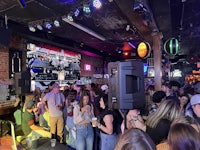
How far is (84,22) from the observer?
6.61 m

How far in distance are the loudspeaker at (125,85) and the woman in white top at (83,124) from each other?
0.97 m

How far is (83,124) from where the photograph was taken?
3648 mm

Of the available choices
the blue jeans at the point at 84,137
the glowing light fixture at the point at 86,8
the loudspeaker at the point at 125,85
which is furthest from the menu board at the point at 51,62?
the loudspeaker at the point at 125,85

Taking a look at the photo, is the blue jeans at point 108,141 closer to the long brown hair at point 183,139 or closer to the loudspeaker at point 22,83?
the long brown hair at point 183,139

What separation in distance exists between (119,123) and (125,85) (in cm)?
102

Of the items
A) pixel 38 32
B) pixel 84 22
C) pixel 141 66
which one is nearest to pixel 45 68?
pixel 38 32

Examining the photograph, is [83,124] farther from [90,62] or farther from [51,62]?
[90,62]

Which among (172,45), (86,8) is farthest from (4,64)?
(172,45)

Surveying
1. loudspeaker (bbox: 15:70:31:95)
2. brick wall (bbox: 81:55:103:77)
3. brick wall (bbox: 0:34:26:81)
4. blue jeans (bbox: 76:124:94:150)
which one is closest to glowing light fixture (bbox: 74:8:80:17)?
loudspeaker (bbox: 15:70:31:95)

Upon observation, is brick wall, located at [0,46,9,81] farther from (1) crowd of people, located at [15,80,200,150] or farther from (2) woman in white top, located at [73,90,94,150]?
(2) woman in white top, located at [73,90,94,150]

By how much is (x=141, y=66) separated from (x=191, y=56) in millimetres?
14211

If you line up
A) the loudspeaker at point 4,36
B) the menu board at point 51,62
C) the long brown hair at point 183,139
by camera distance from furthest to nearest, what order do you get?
the menu board at point 51,62 → the loudspeaker at point 4,36 → the long brown hair at point 183,139

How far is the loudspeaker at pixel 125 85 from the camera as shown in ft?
9.04

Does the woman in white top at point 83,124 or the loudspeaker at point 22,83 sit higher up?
the loudspeaker at point 22,83
